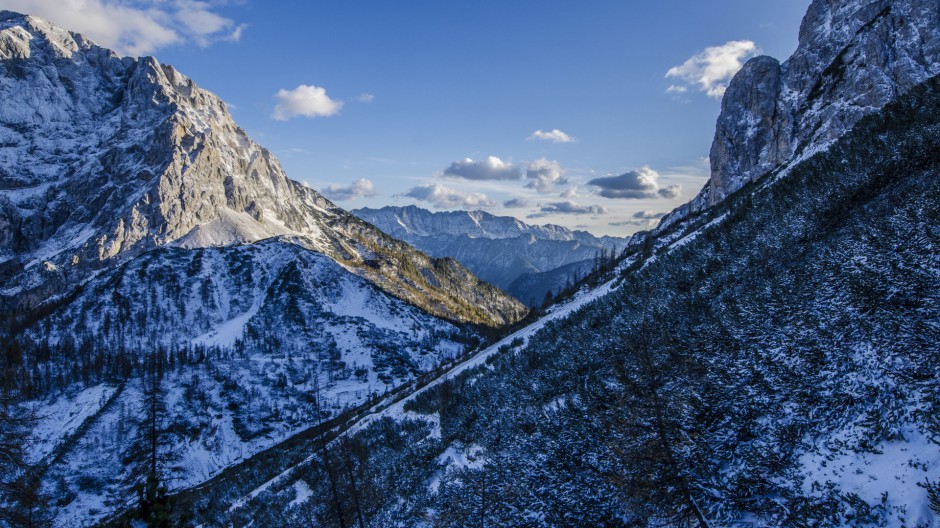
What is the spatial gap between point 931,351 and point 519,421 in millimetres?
17806

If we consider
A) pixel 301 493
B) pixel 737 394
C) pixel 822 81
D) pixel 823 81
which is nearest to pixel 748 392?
pixel 737 394

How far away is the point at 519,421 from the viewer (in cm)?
2567

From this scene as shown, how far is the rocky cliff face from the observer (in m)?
112

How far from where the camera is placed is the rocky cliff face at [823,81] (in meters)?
112

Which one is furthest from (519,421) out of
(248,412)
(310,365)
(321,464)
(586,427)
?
(310,365)

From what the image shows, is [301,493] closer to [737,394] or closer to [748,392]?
[737,394]

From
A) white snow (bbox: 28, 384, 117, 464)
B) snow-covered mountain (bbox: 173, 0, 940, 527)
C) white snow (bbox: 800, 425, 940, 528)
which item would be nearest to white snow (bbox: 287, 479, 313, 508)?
snow-covered mountain (bbox: 173, 0, 940, 527)

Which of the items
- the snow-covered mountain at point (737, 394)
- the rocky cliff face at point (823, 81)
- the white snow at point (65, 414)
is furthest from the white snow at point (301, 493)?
the rocky cliff face at point (823, 81)

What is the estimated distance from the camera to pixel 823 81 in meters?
136

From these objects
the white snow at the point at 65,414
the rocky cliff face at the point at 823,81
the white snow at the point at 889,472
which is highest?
the rocky cliff face at the point at 823,81

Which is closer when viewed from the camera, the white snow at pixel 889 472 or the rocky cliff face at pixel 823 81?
the white snow at pixel 889 472

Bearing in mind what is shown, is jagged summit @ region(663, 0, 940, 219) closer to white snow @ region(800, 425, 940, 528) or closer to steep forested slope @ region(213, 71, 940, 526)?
steep forested slope @ region(213, 71, 940, 526)

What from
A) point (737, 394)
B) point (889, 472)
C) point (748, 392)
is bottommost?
point (889, 472)

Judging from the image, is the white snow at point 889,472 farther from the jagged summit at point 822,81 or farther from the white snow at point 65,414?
the white snow at point 65,414
